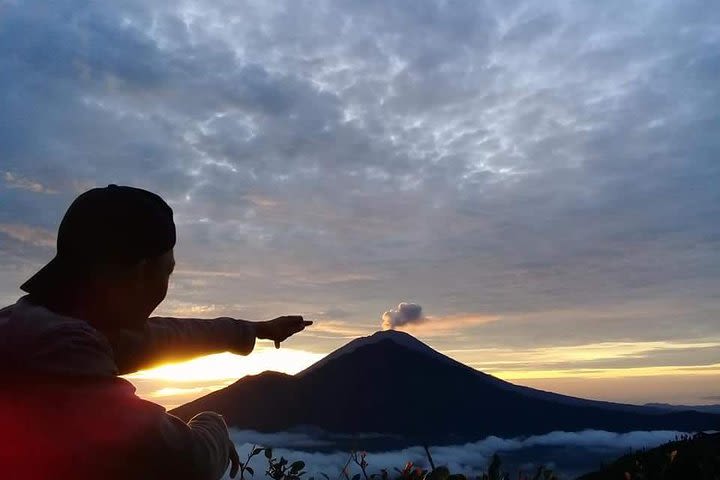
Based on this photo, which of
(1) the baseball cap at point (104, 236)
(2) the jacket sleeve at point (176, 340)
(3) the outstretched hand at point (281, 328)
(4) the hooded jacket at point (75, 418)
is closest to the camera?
(4) the hooded jacket at point (75, 418)

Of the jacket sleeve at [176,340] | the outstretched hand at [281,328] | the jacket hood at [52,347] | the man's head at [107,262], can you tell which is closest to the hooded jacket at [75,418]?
the jacket hood at [52,347]

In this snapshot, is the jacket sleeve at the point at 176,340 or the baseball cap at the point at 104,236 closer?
the baseball cap at the point at 104,236

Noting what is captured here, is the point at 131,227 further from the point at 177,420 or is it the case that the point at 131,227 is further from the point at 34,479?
the point at 34,479

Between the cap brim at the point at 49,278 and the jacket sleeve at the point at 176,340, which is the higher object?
the cap brim at the point at 49,278

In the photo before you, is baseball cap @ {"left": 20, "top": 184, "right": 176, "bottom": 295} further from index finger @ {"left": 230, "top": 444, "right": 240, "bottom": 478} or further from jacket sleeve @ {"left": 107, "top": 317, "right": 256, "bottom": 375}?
index finger @ {"left": 230, "top": 444, "right": 240, "bottom": 478}

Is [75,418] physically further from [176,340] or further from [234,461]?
[176,340]

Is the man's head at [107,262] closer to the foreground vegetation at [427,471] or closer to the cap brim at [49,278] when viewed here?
the cap brim at [49,278]

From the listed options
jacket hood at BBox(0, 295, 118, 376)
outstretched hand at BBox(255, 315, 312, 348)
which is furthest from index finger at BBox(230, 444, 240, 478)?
outstretched hand at BBox(255, 315, 312, 348)

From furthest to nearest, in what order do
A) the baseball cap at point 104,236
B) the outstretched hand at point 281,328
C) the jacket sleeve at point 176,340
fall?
the outstretched hand at point 281,328
the jacket sleeve at point 176,340
the baseball cap at point 104,236

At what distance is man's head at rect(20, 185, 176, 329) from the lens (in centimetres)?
299

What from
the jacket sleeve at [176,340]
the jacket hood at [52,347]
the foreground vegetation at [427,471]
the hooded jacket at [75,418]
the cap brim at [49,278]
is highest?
the cap brim at [49,278]

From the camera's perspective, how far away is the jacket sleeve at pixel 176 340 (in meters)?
3.36

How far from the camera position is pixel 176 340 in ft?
12.0

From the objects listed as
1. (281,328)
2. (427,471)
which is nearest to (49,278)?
(281,328)
